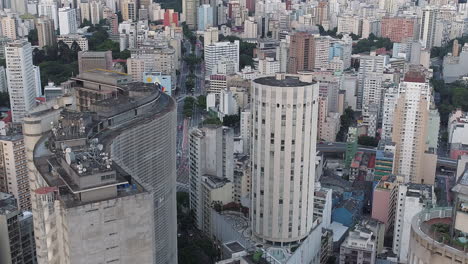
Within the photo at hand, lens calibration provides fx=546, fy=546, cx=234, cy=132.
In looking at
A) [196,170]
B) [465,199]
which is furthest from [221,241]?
[465,199]

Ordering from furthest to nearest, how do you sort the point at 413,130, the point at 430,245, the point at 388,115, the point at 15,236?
the point at 388,115
the point at 413,130
the point at 15,236
the point at 430,245

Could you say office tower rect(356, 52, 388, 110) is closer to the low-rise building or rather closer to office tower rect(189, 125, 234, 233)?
office tower rect(189, 125, 234, 233)

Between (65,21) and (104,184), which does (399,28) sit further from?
(104,184)

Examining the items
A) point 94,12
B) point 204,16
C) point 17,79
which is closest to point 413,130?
point 17,79

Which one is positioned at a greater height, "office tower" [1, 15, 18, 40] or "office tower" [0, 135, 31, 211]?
"office tower" [1, 15, 18, 40]

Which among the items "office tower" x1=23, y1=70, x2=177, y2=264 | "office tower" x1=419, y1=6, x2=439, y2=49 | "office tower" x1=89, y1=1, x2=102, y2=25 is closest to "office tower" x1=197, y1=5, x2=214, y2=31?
"office tower" x1=89, y1=1, x2=102, y2=25

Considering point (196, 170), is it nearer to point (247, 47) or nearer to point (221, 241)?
point (221, 241)
